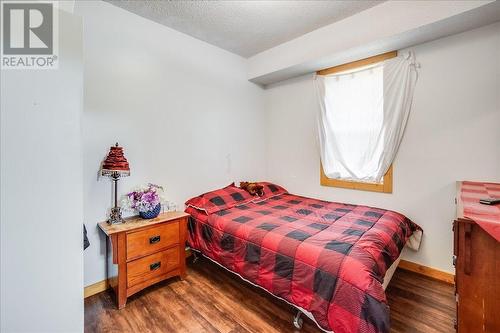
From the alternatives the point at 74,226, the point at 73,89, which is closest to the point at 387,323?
the point at 74,226

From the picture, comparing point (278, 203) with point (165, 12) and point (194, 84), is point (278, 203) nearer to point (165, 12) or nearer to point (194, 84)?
point (194, 84)

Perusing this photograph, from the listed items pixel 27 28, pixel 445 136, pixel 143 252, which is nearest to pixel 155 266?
pixel 143 252

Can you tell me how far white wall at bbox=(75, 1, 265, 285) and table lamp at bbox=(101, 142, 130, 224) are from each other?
10 centimetres

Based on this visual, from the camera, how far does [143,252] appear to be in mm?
2035

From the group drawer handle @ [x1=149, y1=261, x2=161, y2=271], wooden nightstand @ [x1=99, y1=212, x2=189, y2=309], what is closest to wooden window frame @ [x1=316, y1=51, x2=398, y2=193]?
wooden nightstand @ [x1=99, y1=212, x2=189, y2=309]

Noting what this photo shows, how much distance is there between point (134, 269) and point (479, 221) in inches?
90.5

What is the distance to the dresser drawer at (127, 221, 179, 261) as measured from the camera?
197 cm

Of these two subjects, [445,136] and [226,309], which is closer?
[226,309]

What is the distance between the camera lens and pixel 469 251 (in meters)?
1.09

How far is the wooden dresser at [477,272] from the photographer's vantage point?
1.04 meters

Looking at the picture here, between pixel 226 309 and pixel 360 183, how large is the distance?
2015 millimetres

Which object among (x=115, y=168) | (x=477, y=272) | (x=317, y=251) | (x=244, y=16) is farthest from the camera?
(x=244, y=16)

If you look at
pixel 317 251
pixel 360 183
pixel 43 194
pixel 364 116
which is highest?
pixel 364 116

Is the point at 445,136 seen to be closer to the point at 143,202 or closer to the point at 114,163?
the point at 143,202
